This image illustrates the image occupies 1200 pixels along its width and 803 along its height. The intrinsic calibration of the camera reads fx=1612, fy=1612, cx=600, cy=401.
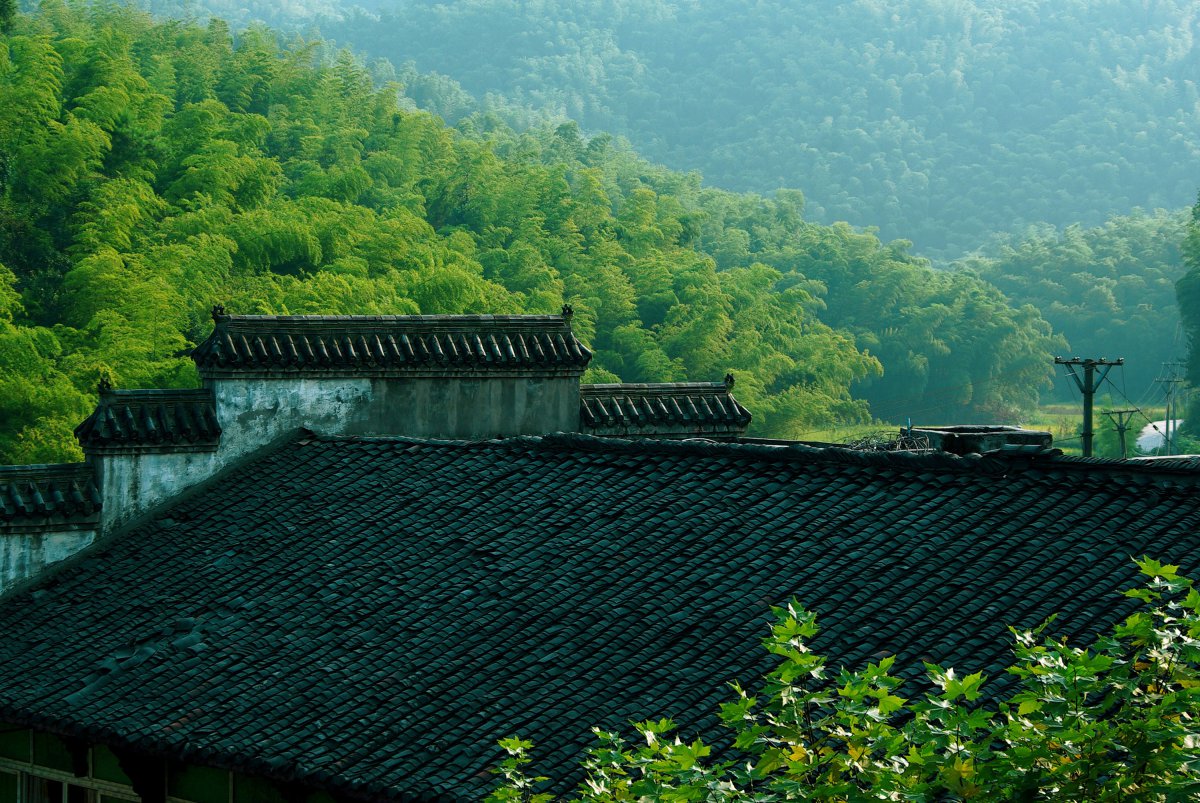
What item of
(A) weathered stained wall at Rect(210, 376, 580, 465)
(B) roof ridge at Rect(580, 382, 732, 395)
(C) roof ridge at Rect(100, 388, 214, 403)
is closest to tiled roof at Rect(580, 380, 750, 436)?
(B) roof ridge at Rect(580, 382, 732, 395)

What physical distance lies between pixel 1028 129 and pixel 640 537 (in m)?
150

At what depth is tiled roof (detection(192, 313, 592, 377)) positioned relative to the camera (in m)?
17.2

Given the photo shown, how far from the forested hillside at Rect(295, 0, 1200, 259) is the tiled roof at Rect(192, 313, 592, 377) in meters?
128

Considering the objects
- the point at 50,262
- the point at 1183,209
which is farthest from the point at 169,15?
the point at 50,262

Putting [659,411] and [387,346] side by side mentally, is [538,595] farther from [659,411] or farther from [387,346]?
[659,411]

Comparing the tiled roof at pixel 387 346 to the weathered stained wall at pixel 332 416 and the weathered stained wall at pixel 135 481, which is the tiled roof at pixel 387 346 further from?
the weathered stained wall at pixel 135 481

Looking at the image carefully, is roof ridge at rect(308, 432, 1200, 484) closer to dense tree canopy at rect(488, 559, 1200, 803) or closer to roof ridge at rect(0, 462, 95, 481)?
roof ridge at rect(0, 462, 95, 481)

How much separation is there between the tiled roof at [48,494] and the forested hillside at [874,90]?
13210 cm

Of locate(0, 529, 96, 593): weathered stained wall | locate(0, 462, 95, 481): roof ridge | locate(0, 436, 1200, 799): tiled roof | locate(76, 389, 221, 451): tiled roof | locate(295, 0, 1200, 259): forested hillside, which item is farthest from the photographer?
locate(295, 0, 1200, 259): forested hillside

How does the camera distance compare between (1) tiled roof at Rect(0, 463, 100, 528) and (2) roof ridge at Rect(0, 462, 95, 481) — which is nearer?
(1) tiled roof at Rect(0, 463, 100, 528)

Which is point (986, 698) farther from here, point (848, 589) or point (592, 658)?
point (592, 658)

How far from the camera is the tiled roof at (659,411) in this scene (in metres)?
19.1

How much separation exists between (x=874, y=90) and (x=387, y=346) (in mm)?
153995

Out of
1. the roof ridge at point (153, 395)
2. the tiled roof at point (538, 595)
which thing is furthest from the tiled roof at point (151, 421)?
the tiled roof at point (538, 595)
